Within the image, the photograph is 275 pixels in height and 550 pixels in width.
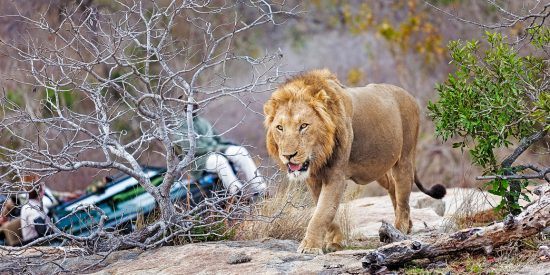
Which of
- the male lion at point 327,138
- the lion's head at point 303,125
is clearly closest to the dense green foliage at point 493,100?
the male lion at point 327,138

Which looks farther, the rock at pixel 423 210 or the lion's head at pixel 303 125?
the rock at pixel 423 210

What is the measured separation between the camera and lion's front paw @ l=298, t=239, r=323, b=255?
26.0ft

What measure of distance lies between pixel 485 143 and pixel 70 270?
344cm

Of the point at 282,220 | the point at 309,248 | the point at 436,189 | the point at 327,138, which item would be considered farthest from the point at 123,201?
the point at 309,248

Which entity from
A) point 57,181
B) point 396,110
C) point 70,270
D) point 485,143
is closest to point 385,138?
point 396,110

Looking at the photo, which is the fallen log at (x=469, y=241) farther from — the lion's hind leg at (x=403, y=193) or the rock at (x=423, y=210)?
A: the lion's hind leg at (x=403, y=193)

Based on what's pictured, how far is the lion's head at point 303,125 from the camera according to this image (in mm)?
8180

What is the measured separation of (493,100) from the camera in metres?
8.25

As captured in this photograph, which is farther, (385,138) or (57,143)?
(57,143)

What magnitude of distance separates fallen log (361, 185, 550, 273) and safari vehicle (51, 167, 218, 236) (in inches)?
106

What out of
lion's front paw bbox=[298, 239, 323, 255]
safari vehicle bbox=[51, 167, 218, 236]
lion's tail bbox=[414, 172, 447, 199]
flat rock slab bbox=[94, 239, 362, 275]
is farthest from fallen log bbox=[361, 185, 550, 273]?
lion's tail bbox=[414, 172, 447, 199]

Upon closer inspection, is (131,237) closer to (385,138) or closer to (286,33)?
(385,138)

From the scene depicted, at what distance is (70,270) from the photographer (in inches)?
326

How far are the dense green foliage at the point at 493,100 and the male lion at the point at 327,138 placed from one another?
0.70m
